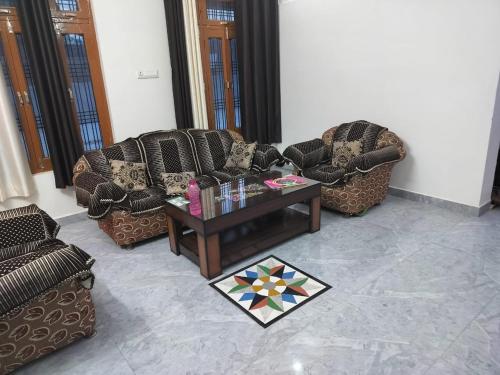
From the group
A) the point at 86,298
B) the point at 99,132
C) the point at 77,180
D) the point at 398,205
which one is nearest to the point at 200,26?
the point at 99,132

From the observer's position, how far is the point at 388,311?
217cm

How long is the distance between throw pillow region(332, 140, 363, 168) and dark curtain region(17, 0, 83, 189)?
2.76 metres

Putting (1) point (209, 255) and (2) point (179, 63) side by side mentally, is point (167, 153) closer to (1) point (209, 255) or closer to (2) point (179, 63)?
(2) point (179, 63)

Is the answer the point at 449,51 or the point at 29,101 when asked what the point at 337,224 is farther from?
the point at 29,101

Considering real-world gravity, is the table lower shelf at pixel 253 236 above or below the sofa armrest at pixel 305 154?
below

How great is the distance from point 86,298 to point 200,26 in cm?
363

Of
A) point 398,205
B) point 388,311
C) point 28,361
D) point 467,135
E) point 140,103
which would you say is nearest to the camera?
point 28,361

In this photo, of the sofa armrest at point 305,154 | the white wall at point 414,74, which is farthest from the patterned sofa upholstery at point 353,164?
the white wall at point 414,74

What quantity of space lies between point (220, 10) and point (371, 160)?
9.39 ft

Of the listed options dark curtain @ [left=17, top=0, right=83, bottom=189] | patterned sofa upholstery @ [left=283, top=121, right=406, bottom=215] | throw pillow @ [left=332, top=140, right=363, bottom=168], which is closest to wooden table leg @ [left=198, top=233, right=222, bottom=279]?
patterned sofa upholstery @ [left=283, top=121, right=406, bottom=215]

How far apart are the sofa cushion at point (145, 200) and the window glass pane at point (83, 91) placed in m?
1.08

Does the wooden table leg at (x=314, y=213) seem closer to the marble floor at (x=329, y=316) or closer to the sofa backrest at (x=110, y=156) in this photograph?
the marble floor at (x=329, y=316)

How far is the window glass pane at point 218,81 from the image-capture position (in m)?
4.68

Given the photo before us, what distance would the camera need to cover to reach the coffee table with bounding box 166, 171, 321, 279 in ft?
8.38
